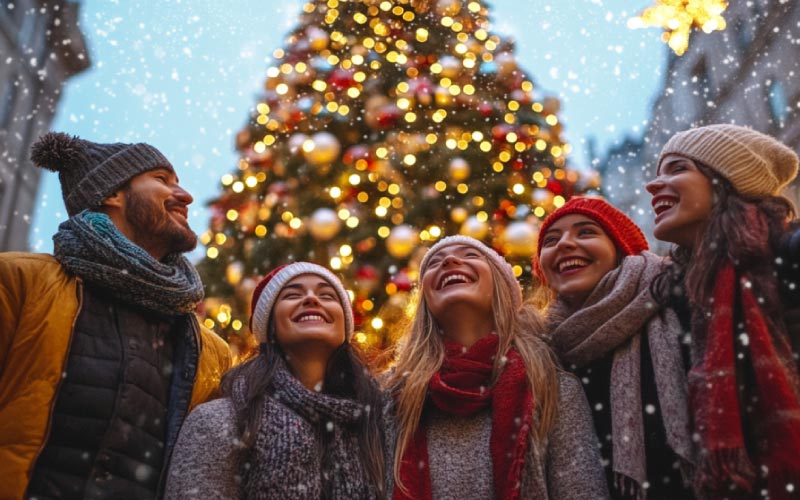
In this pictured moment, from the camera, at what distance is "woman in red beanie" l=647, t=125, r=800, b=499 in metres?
1.84

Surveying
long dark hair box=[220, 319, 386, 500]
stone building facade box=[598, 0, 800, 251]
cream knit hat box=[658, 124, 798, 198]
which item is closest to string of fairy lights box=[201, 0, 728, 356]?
long dark hair box=[220, 319, 386, 500]

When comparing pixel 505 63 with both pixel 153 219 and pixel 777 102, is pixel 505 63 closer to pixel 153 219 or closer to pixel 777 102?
pixel 153 219

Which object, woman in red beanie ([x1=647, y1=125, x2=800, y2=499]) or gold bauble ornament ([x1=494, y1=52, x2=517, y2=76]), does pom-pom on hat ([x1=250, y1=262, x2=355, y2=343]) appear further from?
gold bauble ornament ([x1=494, y1=52, x2=517, y2=76])

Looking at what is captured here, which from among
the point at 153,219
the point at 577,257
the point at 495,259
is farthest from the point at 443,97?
the point at 153,219

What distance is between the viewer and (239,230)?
477 centimetres

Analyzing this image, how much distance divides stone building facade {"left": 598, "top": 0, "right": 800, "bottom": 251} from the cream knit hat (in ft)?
20.6

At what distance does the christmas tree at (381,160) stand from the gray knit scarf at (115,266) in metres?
1.76

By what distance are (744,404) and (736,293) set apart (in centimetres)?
34

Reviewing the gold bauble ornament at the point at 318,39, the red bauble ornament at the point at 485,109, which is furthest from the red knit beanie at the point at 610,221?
the gold bauble ornament at the point at 318,39

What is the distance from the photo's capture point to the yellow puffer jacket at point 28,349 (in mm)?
2029

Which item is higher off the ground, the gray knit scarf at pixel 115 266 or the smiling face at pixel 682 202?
the smiling face at pixel 682 202

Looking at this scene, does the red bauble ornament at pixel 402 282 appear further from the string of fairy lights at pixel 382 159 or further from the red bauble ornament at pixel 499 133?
the red bauble ornament at pixel 499 133

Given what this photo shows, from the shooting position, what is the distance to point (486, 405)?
2.30 m

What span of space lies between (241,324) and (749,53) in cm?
1089
